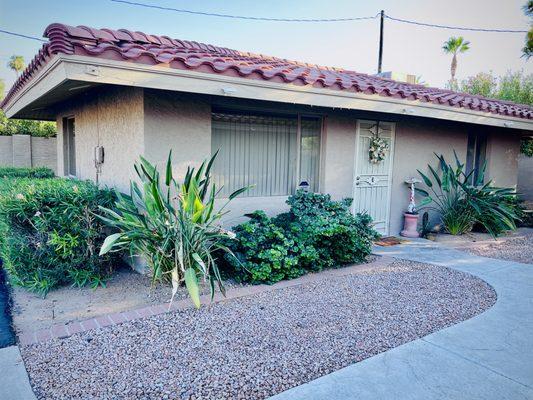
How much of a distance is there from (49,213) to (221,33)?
1706 centimetres

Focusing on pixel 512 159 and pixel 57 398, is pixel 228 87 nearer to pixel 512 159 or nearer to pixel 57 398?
pixel 57 398

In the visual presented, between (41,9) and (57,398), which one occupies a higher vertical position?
(41,9)

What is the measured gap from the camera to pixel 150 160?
5.55 metres

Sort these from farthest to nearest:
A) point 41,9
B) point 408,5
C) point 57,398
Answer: point 408,5 → point 41,9 → point 57,398

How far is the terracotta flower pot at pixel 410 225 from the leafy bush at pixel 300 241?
261cm

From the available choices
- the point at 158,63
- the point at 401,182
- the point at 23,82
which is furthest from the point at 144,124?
the point at 401,182

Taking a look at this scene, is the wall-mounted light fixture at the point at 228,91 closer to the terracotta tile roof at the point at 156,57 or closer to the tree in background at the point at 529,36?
the terracotta tile roof at the point at 156,57

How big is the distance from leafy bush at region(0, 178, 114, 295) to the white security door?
197 inches

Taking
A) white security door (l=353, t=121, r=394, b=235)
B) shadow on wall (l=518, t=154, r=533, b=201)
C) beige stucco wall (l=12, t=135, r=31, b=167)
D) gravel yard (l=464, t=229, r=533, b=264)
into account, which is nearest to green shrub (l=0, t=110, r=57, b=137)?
beige stucco wall (l=12, t=135, r=31, b=167)

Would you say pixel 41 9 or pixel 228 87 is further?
pixel 41 9

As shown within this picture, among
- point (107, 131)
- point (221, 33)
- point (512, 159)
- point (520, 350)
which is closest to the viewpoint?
point (520, 350)

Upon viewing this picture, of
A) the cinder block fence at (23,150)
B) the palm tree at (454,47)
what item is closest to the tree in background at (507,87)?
the palm tree at (454,47)

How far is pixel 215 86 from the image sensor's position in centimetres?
516

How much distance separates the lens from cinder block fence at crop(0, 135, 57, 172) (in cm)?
1549
